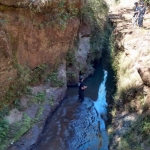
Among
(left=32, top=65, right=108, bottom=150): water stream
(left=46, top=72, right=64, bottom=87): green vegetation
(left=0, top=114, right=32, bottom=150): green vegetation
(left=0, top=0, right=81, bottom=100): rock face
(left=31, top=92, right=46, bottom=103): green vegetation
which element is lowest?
(left=32, top=65, right=108, bottom=150): water stream

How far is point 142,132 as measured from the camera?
8719 mm

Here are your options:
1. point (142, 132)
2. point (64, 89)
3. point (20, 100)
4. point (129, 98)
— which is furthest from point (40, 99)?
point (142, 132)

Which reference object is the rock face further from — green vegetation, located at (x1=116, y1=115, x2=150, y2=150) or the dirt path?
green vegetation, located at (x1=116, y1=115, x2=150, y2=150)

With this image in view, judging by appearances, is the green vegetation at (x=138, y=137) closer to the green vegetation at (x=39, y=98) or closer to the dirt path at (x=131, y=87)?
the dirt path at (x=131, y=87)

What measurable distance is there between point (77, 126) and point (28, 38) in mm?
4653

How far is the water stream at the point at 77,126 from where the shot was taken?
10.0 meters

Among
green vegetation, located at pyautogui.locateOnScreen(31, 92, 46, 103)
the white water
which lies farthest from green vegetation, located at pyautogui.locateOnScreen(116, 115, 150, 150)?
green vegetation, located at pyautogui.locateOnScreen(31, 92, 46, 103)

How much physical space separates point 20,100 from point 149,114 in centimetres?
519

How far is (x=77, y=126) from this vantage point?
449 inches

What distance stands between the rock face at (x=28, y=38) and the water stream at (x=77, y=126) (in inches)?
94.1

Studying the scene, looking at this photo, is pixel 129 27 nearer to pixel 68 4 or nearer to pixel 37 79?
pixel 68 4

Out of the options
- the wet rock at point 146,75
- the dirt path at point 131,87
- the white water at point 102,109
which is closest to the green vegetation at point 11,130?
the white water at point 102,109

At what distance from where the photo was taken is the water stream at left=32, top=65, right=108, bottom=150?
10023mm

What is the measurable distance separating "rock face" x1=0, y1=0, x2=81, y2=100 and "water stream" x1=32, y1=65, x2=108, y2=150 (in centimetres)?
239
